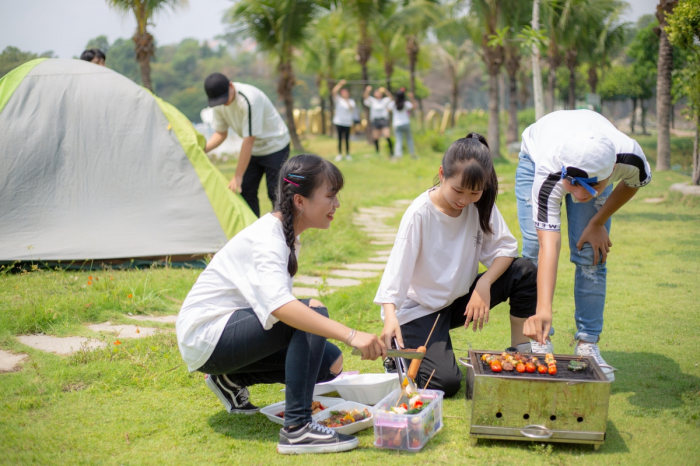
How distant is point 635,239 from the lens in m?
5.84

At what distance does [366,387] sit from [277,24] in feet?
40.0

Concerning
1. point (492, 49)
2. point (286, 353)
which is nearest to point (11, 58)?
point (286, 353)

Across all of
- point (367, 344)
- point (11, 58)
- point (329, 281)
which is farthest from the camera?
point (11, 58)

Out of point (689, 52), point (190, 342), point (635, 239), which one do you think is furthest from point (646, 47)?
point (190, 342)

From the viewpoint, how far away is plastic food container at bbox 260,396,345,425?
246 centimetres

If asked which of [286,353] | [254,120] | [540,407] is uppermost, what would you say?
[254,120]

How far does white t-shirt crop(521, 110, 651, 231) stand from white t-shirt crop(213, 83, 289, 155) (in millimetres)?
3001

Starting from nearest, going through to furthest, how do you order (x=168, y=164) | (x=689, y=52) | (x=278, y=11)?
(x=168, y=164) → (x=689, y=52) → (x=278, y=11)

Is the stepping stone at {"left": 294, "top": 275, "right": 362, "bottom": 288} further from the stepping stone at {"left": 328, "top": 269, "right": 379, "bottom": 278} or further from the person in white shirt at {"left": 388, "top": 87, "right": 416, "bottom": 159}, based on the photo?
the person in white shirt at {"left": 388, "top": 87, "right": 416, "bottom": 159}

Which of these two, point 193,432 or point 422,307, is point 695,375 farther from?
point 193,432

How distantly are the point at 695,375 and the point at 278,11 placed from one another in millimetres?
12167

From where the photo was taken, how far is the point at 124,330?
3.72 meters

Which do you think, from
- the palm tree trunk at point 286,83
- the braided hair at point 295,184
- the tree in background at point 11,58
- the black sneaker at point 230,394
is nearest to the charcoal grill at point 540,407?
the braided hair at point 295,184

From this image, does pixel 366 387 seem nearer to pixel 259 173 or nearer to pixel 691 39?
pixel 259 173
